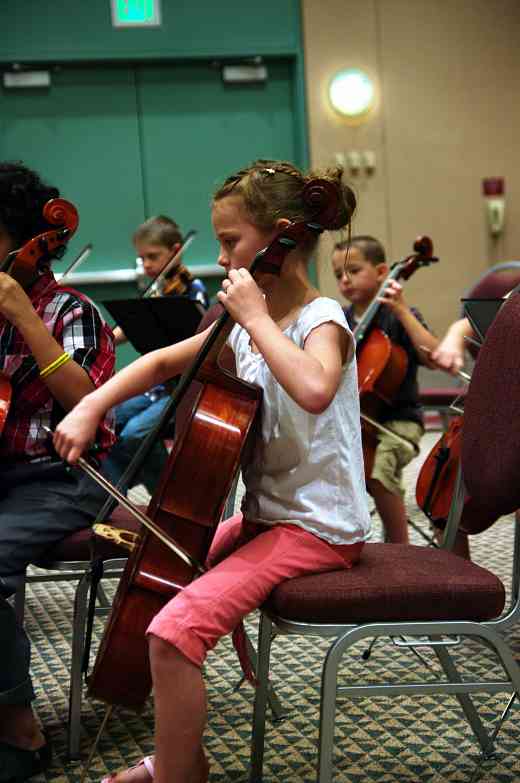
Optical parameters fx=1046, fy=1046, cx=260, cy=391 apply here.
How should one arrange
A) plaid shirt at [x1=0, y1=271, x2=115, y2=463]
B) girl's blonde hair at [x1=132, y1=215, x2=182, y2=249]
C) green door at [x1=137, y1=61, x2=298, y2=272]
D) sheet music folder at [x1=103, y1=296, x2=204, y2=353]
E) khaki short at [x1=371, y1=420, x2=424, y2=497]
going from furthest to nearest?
green door at [x1=137, y1=61, x2=298, y2=272] < girl's blonde hair at [x1=132, y1=215, x2=182, y2=249] < khaki short at [x1=371, y1=420, x2=424, y2=497] < sheet music folder at [x1=103, y1=296, x2=204, y2=353] < plaid shirt at [x1=0, y1=271, x2=115, y2=463]

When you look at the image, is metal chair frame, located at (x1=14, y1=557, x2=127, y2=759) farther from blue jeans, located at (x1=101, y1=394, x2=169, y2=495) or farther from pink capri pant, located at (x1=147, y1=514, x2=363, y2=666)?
blue jeans, located at (x1=101, y1=394, x2=169, y2=495)

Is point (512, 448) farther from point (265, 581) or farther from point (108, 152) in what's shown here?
point (108, 152)

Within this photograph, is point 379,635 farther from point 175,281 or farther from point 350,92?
point 350,92

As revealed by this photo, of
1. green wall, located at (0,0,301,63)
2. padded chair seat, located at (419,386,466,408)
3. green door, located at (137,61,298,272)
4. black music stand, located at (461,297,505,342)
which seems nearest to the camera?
black music stand, located at (461,297,505,342)

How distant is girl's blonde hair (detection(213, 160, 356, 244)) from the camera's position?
1531mm

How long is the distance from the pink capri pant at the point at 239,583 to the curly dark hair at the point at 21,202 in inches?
29.3

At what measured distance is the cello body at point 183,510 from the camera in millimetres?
1393

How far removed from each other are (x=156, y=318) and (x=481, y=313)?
34.8 inches

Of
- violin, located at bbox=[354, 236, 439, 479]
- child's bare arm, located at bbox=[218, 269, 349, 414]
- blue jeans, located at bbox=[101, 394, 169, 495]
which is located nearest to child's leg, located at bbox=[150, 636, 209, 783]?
child's bare arm, located at bbox=[218, 269, 349, 414]

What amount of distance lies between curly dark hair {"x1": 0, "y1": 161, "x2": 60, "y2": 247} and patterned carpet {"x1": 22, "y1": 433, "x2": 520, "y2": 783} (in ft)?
3.00

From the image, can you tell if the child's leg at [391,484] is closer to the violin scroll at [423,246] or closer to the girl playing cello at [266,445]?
the violin scroll at [423,246]

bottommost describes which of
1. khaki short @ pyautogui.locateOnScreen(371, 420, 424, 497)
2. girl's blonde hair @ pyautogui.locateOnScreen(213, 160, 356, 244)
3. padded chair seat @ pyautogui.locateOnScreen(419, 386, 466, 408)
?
padded chair seat @ pyautogui.locateOnScreen(419, 386, 466, 408)

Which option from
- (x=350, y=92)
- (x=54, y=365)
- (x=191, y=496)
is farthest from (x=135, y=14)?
(x=191, y=496)

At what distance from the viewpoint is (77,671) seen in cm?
180
